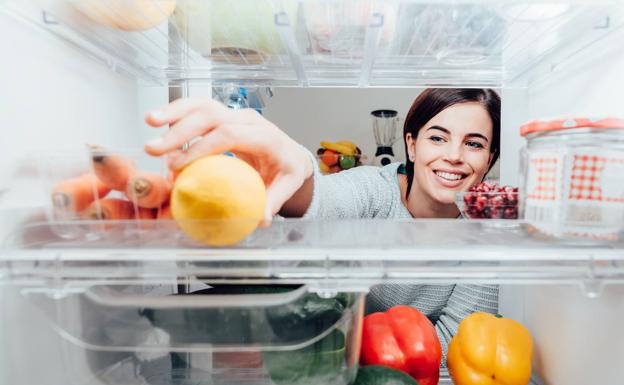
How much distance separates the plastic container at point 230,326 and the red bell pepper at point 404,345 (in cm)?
9

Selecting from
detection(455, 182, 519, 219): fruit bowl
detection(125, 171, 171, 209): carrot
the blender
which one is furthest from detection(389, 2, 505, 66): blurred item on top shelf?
the blender

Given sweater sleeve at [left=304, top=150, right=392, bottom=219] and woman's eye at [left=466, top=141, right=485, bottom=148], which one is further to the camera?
woman's eye at [left=466, top=141, right=485, bottom=148]

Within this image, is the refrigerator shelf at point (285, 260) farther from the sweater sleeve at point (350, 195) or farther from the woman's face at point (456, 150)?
the woman's face at point (456, 150)

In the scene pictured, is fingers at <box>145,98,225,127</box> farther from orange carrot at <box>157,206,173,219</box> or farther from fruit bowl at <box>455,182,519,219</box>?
fruit bowl at <box>455,182,519,219</box>

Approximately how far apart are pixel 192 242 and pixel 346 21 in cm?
36

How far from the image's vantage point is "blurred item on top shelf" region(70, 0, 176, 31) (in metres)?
0.56

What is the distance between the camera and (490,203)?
598 millimetres

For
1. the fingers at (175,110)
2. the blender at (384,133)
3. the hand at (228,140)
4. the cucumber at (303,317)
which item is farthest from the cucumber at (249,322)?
the blender at (384,133)

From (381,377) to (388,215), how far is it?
2.63 feet

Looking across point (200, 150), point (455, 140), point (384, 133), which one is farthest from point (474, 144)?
point (384, 133)

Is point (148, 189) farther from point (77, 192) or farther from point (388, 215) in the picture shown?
point (388, 215)

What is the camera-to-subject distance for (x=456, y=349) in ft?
2.10

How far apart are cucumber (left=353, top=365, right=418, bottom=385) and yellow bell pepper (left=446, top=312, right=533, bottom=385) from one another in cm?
12

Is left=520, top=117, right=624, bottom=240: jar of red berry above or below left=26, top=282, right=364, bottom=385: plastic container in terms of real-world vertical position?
above
